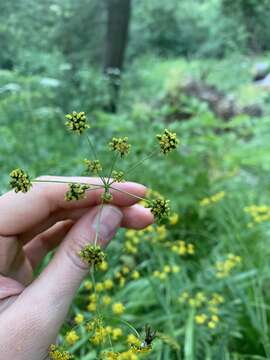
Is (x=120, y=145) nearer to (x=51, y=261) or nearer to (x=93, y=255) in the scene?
(x=93, y=255)

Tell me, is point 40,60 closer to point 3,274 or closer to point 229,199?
point 229,199

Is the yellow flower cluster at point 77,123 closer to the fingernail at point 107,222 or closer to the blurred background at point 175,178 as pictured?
the fingernail at point 107,222

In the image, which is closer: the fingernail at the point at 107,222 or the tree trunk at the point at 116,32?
the fingernail at the point at 107,222

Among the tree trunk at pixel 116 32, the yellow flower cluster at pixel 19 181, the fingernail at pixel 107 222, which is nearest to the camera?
the yellow flower cluster at pixel 19 181

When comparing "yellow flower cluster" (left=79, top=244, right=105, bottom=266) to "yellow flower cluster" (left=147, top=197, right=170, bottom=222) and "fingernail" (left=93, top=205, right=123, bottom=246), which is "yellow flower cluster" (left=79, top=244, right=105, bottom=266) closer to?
"yellow flower cluster" (left=147, top=197, right=170, bottom=222)

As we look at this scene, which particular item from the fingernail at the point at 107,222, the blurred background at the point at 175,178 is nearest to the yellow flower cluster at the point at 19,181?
the fingernail at the point at 107,222

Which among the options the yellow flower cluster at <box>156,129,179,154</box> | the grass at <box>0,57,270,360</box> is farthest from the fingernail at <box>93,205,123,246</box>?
the yellow flower cluster at <box>156,129,179,154</box>

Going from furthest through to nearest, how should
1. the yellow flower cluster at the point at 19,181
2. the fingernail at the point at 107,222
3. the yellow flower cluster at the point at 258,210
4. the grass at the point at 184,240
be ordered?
1. the yellow flower cluster at the point at 258,210
2. the grass at the point at 184,240
3. the fingernail at the point at 107,222
4. the yellow flower cluster at the point at 19,181
